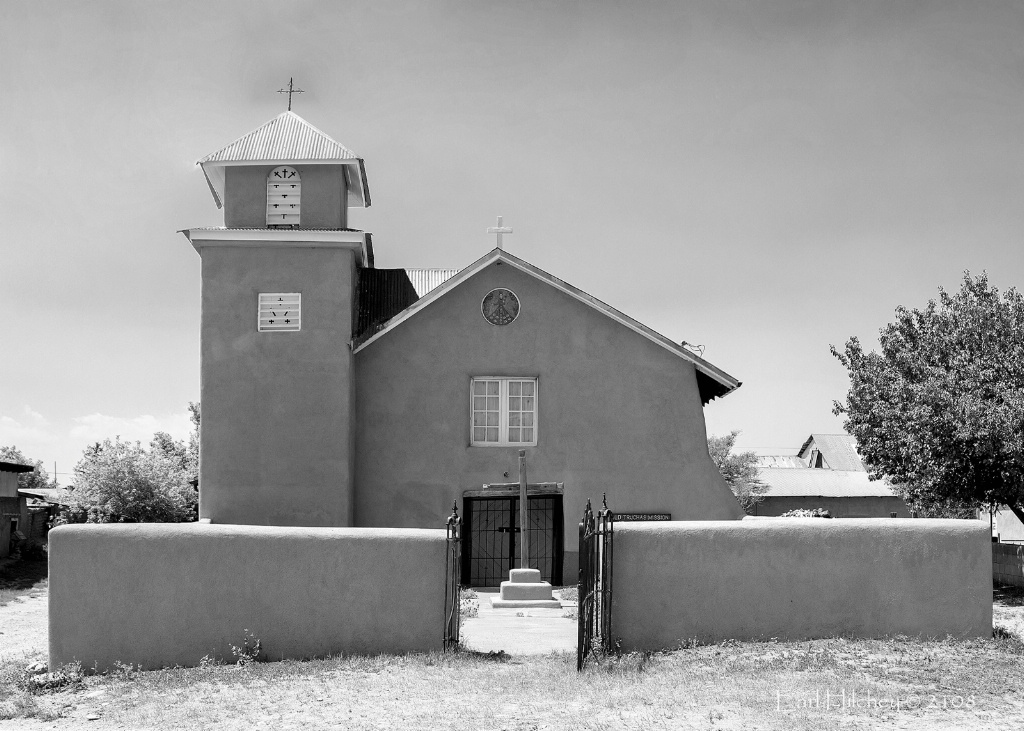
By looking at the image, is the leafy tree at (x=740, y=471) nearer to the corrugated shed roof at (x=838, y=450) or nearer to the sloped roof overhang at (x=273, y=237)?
the corrugated shed roof at (x=838, y=450)

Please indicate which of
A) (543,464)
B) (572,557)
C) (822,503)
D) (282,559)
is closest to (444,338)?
(543,464)

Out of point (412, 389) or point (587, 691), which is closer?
point (587, 691)

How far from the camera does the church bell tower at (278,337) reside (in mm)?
21812

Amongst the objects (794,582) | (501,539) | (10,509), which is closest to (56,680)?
(794,582)

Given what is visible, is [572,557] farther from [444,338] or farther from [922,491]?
[922,491]

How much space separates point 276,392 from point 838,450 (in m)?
50.4

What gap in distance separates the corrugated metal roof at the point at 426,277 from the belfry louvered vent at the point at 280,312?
4.08m

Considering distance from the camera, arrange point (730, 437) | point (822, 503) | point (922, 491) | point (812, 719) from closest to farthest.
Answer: point (812, 719) < point (922, 491) < point (822, 503) < point (730, 437)

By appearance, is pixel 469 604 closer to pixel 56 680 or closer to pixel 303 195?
pixel 56 680

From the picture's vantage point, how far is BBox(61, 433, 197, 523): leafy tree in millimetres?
28859

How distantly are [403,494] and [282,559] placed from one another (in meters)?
9.07

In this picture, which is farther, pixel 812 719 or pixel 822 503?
pixel 822 503

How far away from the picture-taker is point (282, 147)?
23156 millimetres

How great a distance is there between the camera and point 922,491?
78.8 ft
